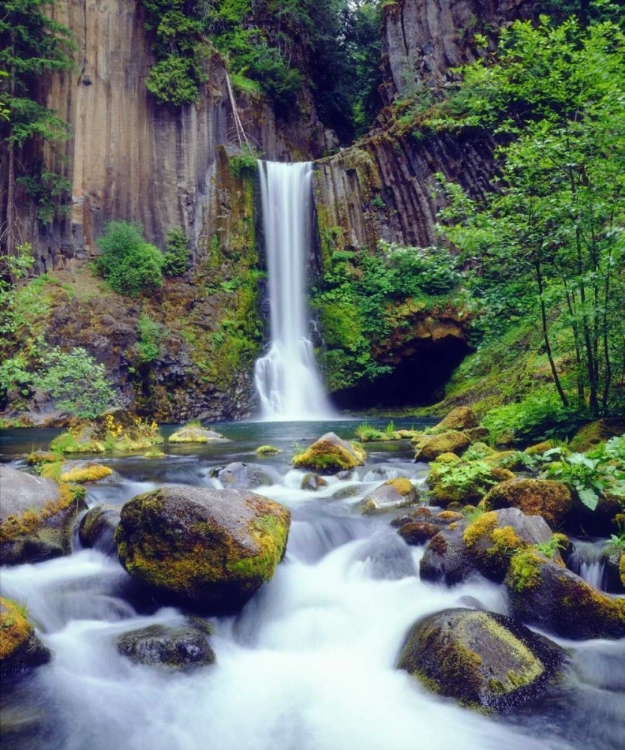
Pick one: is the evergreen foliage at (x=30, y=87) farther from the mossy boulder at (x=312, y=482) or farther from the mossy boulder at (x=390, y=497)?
the mossy boulder at (x=390, y=497)

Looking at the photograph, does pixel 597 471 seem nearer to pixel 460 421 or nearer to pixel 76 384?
pixel 460 421

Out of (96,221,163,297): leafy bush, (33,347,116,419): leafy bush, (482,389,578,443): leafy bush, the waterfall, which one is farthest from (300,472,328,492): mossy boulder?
(96,221,163,297): leafy bush

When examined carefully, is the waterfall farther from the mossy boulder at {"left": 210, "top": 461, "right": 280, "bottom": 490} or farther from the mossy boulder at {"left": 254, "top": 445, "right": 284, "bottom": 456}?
the mossy boulder at {"left": 210, "top": 461, "right": 280, "bottom": 490}

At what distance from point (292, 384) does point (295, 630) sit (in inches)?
693

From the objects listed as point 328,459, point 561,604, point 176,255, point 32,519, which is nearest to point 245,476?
point 328,459

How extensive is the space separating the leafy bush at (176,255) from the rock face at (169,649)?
20.5 metres

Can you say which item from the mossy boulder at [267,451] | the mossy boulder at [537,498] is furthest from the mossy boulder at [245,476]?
the mossy boulder at [537,498]

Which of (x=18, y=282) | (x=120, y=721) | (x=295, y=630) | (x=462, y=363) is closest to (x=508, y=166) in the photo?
(x=295, y=630)

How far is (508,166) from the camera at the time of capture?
314 inches

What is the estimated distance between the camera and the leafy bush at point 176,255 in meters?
23.4

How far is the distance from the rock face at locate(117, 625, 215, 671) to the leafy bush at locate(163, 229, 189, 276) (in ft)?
67.1

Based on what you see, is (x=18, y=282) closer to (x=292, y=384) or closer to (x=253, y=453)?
(x=292, y=384)

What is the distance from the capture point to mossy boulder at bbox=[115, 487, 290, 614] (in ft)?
14.9

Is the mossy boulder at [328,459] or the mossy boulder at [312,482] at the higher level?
the mossy boulder at [328,459]
